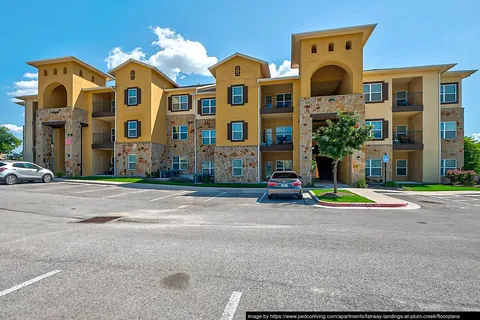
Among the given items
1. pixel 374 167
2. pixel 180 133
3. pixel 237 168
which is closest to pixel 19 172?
pixel 180 133

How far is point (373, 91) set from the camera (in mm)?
20922

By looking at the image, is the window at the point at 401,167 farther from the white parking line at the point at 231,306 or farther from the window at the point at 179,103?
the white parking line at the point at 231,306

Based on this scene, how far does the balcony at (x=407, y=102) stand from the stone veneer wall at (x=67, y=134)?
32.1 metres

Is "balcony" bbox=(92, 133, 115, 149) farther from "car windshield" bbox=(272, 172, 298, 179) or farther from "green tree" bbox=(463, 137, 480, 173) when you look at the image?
"green tree" bbox=(463, 137, 480, 173)

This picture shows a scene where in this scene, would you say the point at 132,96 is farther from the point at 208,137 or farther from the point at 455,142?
the point at 455,142

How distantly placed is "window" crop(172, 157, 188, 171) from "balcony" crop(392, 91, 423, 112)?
2158 centimetres

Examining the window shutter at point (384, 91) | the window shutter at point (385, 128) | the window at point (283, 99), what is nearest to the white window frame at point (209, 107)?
the window at point (283, 99)

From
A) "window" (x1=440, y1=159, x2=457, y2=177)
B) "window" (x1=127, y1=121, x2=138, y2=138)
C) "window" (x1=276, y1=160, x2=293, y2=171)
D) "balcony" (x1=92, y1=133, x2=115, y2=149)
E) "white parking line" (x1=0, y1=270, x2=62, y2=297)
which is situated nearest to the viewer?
"white parking line" (x1=0, y1=270, x2=62, y2=297)

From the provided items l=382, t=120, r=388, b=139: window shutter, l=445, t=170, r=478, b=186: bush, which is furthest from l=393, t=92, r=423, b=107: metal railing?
l=445, t=170, r=478, b=186: bush

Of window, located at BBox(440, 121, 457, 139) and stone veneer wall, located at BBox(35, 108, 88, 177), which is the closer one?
window, located at BBox(440, 121, 457, 139)

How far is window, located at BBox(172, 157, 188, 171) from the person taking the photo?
24927 mm

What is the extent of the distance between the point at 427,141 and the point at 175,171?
2500 centimetres

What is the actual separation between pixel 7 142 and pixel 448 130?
209 ft

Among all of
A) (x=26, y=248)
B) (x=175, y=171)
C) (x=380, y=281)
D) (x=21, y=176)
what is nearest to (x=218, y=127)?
(x=175, y=171)
